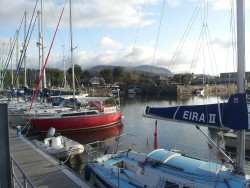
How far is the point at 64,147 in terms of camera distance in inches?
706

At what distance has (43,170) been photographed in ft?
43.2

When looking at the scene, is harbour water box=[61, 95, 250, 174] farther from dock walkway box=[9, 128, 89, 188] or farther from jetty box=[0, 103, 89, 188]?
jetty box=[0, 103, 89, 188]

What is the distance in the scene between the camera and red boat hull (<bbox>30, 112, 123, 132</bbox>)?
93.1ft

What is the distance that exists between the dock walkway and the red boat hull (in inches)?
418

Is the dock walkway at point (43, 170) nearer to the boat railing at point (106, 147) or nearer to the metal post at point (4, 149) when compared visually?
the boat railing at point (106, 147)

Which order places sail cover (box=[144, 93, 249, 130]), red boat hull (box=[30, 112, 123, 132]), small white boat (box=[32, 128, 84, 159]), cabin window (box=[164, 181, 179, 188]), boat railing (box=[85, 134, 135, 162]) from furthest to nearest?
red boat hull (box=[30, 112, 123, 132]) < small white boat (box=[32, 128, 84, 159]) < boat railing (box=[85, 134, 135, 162]) < cabin window (box=[164, 181, 179, 188]) < sail cover (box=[144, 93, 249, 130])

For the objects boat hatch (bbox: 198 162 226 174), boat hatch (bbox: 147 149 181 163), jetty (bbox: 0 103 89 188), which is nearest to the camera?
jetty (bbox: 0 103 89 188)

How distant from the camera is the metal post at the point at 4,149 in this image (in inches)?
239

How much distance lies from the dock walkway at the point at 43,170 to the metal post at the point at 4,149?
5.16 metres

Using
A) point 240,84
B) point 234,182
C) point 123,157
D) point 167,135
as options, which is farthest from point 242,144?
point 167,135

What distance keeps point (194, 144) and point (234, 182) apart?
1555 cm

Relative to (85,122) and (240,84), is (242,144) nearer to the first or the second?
(240,84)

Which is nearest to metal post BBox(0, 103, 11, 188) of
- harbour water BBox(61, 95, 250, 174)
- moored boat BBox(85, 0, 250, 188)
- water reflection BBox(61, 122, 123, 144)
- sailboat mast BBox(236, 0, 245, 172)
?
moored boat BBox(85, 0, 250, 188)

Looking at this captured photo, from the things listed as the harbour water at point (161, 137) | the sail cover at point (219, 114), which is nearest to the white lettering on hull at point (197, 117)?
the sail cover at point (219, 114)
